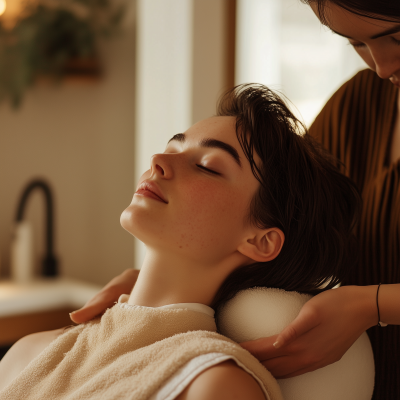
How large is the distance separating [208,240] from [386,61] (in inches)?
19.0

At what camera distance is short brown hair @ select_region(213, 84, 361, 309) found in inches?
41.7

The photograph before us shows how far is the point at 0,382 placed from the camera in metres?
1.13

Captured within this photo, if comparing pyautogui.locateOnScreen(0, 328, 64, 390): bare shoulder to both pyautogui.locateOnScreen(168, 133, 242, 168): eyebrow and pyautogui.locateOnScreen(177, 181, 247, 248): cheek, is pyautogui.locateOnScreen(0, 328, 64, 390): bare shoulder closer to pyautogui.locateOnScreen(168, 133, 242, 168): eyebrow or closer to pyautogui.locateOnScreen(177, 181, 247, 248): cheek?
pyautogui.locateOnScreen(177, 181, 247, 248): cheek

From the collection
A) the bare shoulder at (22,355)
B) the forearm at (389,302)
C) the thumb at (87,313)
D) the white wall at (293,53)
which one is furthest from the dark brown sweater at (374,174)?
the white wall at (293,53)

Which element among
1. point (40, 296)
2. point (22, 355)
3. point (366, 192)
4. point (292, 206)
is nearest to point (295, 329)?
point (292, 206)

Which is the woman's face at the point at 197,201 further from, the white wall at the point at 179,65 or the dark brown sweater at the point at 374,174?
the white wall at the point at 179,65

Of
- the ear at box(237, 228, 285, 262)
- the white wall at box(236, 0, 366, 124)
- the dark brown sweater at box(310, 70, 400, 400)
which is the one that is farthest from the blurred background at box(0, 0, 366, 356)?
the ear at box(237, 228, 285, 262)

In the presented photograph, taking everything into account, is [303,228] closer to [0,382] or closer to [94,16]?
[0,382]

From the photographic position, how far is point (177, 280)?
3.41 ft

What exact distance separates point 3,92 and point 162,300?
237cm

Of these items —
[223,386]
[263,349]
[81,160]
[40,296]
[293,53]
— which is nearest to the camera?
[223,386]

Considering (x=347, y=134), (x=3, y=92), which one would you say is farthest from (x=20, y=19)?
(x=347, y=134)

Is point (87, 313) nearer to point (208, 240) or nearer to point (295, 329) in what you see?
point (208, 240)

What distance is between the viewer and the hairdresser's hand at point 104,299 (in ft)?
3.68
